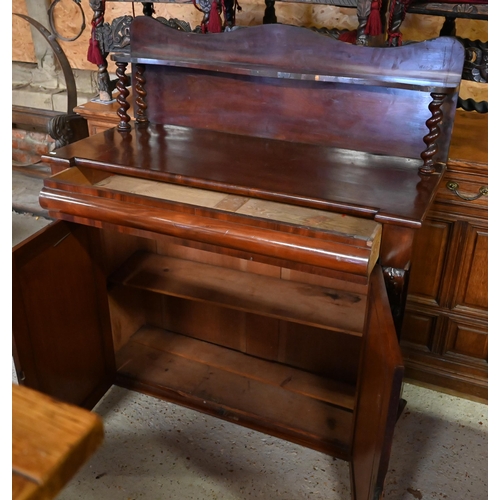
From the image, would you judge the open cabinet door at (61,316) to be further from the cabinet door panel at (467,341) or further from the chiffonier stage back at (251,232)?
the cabinet door panel at (467,341)

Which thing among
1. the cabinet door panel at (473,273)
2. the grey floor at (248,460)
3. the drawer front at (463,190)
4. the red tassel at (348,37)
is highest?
the red tassel at (348,37)

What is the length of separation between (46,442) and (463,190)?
160cm

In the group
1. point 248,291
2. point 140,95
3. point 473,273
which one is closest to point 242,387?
point 248,291

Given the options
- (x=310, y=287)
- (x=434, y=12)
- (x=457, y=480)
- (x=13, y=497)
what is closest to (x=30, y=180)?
(x=310, y=287)

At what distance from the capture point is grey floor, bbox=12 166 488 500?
168cm

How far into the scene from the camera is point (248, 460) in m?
1.80

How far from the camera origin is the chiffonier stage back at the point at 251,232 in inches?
54.6

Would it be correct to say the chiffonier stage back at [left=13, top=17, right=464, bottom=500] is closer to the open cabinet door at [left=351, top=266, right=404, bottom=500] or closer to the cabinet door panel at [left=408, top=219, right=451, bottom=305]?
the open cabinet door at [left=351, top=266, right=404, bottom=500]

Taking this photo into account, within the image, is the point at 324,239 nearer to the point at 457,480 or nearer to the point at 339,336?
the point at 339,336

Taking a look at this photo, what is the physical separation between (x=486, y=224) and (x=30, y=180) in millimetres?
3080

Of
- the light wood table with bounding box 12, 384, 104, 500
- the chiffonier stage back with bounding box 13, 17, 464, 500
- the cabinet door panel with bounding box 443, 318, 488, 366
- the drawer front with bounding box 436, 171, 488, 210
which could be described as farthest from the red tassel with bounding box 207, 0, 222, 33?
the light wood table with bounding box 12, 384, 104, 500

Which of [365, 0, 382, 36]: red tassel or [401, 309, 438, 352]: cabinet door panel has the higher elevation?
[365, 0, 382, 36]: red tassel

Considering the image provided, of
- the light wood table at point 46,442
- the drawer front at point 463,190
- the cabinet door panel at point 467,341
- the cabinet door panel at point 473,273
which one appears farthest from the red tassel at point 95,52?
the light wood table at point 46,442

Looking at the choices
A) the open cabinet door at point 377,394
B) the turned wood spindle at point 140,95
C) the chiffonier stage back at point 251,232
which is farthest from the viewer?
the turned wood spindle at point 140,95
